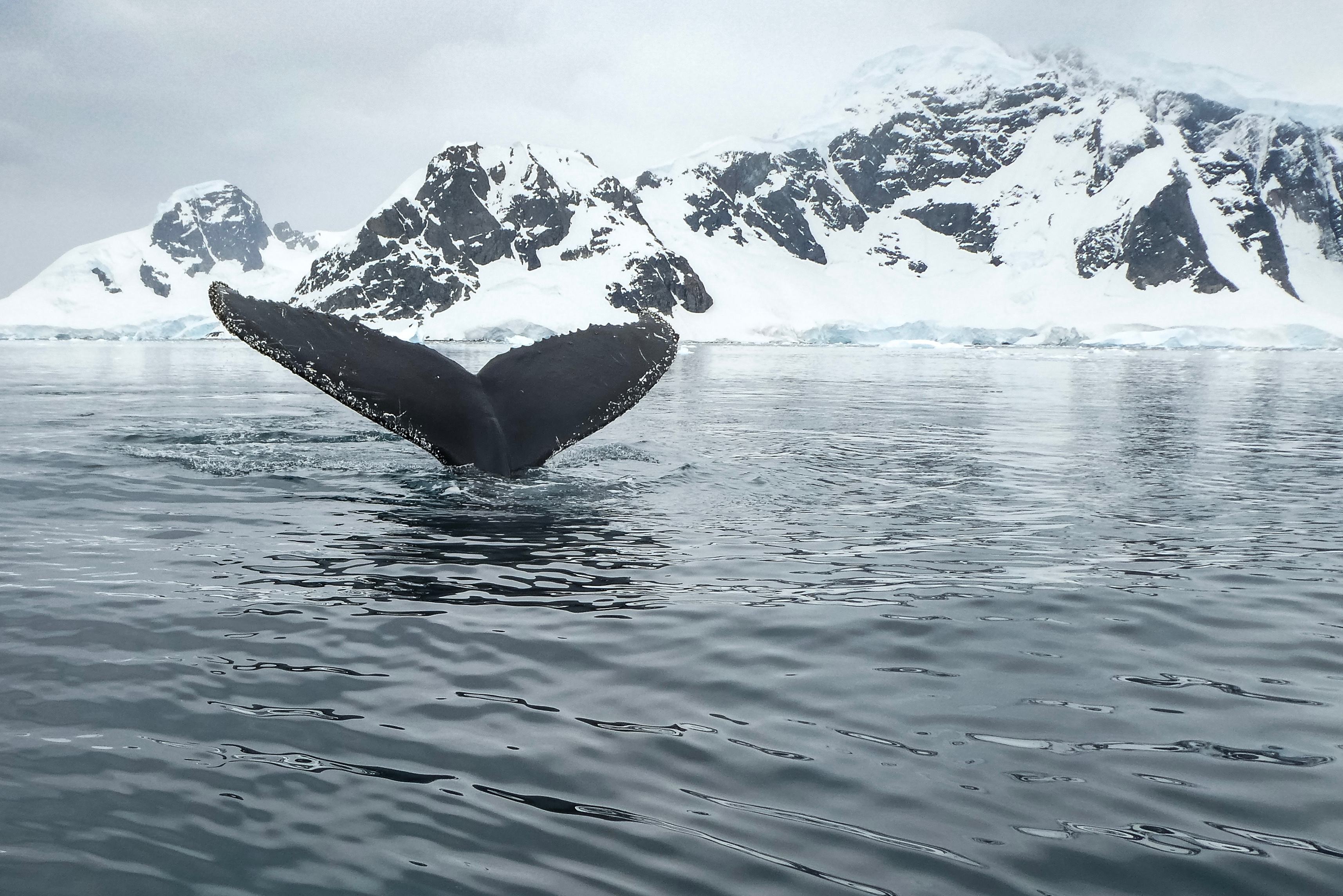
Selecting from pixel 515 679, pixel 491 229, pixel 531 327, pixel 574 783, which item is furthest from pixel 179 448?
pixel 491 229

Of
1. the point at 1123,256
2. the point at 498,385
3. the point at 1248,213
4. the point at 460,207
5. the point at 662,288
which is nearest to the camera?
the point at 498,385

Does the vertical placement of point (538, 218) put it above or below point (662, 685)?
above

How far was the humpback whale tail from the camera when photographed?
7.03 meters

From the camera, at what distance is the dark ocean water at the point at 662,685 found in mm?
2836

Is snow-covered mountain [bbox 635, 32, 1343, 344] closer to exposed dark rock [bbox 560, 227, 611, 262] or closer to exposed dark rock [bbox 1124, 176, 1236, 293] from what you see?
exposed dark rock [bbox 1124, 176, 1236, 293]

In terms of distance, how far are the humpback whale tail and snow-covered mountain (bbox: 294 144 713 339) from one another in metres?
148

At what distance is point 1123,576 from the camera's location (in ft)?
20.3

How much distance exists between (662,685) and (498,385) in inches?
168

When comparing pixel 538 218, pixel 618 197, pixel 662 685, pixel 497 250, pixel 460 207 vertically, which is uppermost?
pixel 618 197

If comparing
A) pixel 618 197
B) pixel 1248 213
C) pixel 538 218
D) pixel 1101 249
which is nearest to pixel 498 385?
pixel 538 218

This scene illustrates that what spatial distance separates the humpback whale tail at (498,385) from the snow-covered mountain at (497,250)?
148 meters

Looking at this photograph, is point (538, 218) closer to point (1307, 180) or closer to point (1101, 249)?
point (1101, 249)

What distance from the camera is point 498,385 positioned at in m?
7.99

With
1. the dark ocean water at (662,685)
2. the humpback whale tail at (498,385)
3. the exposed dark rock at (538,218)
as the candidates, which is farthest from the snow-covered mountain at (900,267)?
the dark ocean water at (662,685)
